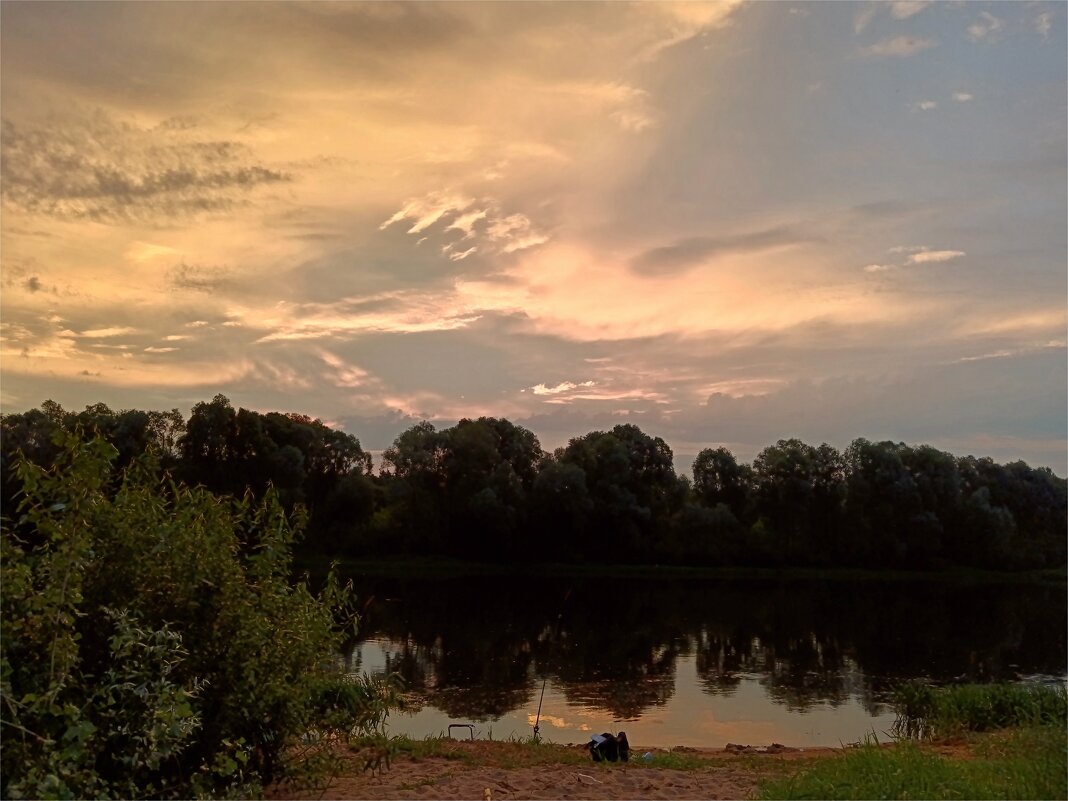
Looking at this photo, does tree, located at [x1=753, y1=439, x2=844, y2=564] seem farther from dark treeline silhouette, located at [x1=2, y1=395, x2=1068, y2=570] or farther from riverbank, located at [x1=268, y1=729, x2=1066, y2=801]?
riverbank, located at [x1=268, y1=729, x2=1066, y2=801]

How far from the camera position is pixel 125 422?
176ft

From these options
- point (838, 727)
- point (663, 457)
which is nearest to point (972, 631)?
point (838, 727)

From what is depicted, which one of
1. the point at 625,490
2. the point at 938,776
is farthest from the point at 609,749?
the point at 625,490

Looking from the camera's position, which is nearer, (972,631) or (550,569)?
(972,631)

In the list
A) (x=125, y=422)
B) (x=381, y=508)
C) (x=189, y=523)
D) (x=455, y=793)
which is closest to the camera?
(x=189, y=523)

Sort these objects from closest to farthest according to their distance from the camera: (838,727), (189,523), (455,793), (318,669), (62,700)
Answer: (62,700) → (189,523) → (318,669) → (455,793) → (838,727)

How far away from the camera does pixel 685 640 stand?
30.0 m

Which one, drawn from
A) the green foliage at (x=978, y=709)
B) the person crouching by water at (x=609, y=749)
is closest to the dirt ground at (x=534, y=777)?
the person crouching by water at (x=609, y=749)

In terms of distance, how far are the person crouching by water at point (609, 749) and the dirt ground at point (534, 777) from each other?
0.46ft

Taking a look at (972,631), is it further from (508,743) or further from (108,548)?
(108,548)

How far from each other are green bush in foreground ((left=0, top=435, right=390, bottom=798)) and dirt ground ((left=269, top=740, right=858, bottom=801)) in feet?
2.56

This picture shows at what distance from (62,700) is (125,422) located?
52.1 meters

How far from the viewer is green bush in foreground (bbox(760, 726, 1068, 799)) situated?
7098 mm

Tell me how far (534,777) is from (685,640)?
72.1 feet
